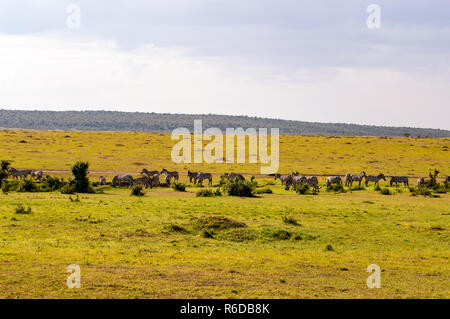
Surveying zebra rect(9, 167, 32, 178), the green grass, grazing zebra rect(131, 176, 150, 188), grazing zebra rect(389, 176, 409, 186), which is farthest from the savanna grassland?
zebra rect(9, 167, 32, 178)

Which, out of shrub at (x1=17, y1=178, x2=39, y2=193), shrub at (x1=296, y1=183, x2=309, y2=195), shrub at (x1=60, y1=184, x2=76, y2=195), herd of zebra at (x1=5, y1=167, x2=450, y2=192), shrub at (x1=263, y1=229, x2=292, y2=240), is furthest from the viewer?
herd of zebra at (x1=5, y1=167, x2=450, y2=192)

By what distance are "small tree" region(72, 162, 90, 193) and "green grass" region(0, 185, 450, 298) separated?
15.2 feet

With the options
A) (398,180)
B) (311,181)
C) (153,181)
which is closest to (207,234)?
(311,181)

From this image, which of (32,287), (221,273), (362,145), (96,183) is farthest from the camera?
(362,145)

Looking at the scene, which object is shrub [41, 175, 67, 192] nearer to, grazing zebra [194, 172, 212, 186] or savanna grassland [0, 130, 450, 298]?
savanna grassland [0, 130, 450, 298]

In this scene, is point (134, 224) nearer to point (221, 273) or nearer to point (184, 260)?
point (184, 260)

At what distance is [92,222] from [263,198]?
1315 cm

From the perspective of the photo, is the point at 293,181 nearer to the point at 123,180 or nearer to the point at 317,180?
the point at 317,180

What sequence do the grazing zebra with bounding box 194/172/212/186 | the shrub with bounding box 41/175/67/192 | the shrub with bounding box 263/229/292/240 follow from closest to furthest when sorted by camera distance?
the shrub with bounding box 263/229/292/240 < the shrub with bounding box 41/175/67/192 < the grazing zebra with bounding box 194/172/212/186

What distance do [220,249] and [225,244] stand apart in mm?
891

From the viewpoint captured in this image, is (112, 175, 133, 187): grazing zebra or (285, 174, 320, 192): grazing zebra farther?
(112, 175, 133, 187): grazing zebra

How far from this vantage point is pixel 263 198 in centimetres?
3209

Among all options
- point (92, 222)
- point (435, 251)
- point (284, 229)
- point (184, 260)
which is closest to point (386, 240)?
point (435, 251)

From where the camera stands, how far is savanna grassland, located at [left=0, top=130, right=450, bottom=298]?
12.6m
